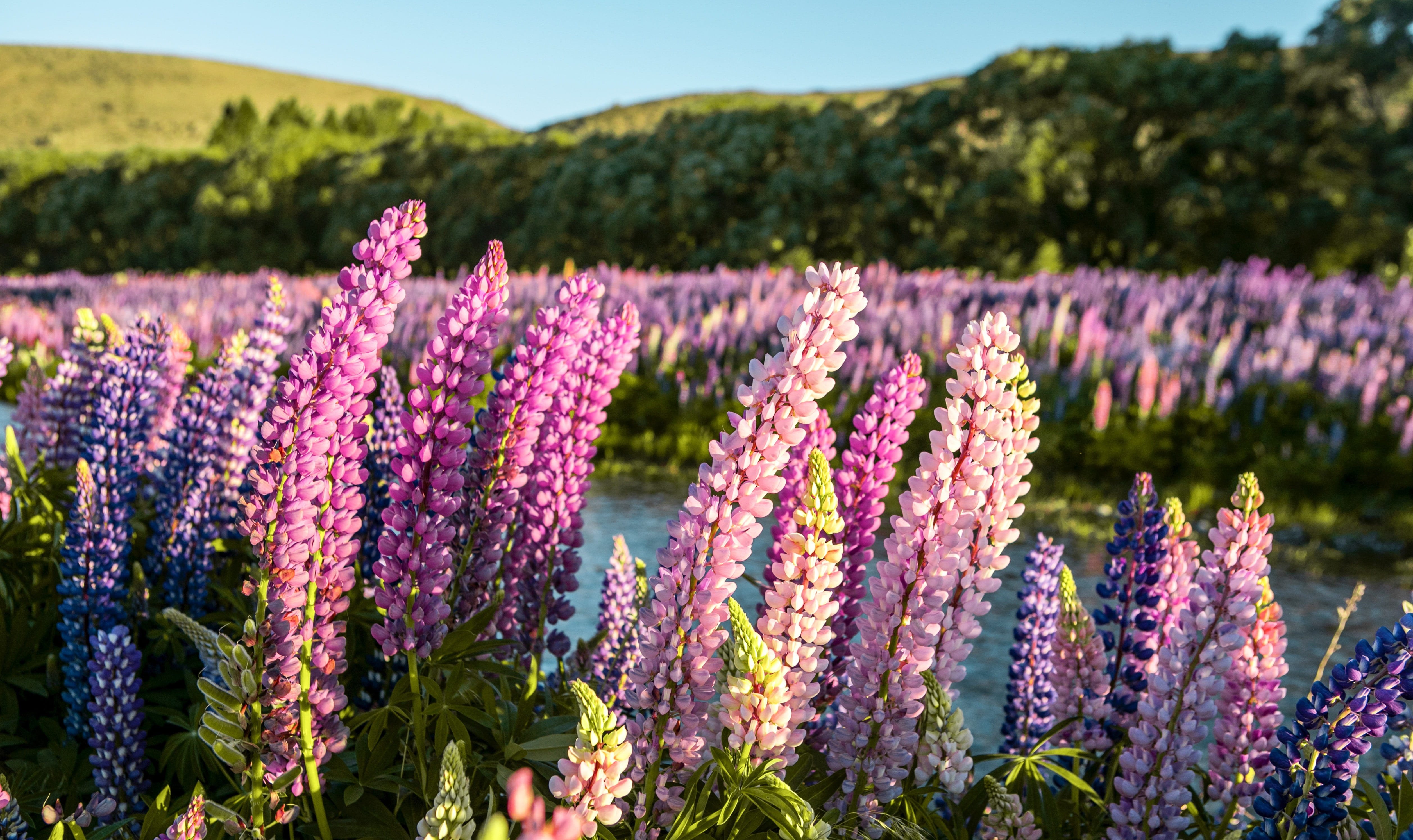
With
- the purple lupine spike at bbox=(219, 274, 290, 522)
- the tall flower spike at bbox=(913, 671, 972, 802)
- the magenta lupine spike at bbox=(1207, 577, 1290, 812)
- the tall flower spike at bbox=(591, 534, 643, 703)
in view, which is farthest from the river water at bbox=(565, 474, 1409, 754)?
the purple lupine spike at bbox=(219, 274, 290, 522)

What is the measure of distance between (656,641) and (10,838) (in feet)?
3.49

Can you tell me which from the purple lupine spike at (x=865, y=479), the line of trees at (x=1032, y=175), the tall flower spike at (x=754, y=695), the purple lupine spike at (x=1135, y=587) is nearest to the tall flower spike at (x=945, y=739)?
the purple lupine spike at (x=865, y=479)

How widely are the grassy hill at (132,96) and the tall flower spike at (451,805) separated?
76.0 m

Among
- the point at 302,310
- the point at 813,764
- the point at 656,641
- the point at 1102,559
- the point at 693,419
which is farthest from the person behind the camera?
the point at 302,310

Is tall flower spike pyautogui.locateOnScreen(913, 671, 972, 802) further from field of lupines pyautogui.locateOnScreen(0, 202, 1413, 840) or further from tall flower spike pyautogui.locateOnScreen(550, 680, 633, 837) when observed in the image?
tall flower spike pyautogui.locateOnScreen(550, 680, 633, 837)

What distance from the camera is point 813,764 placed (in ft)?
5.84

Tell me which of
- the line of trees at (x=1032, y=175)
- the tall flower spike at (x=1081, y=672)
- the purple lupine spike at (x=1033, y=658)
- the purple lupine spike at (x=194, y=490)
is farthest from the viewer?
the line of trees at (x=1032, y=175)

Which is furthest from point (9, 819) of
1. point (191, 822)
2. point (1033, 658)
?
point (1033, 658)

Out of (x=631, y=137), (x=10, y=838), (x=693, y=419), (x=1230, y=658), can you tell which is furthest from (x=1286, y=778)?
(x=631, y=137)

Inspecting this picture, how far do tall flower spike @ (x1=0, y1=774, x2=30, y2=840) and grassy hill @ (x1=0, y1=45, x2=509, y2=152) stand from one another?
7530cm

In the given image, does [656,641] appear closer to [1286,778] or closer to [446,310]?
[446,310]

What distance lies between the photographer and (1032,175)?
15.0 metres

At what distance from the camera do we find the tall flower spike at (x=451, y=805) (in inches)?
39.1

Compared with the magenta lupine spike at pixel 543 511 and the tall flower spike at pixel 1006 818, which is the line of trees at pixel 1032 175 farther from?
the magenta lupine spike at pixel 543 511
